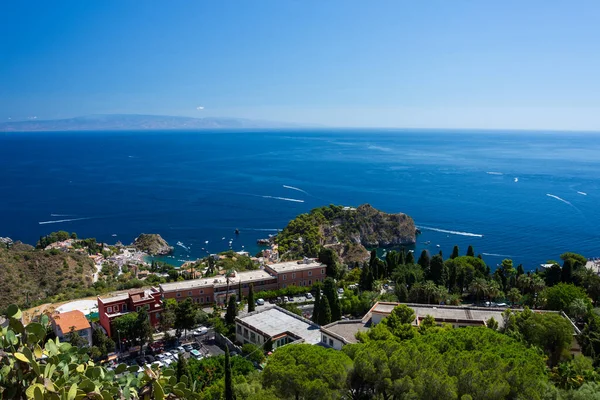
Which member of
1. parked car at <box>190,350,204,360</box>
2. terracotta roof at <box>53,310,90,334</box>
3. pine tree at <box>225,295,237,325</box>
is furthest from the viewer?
pine tree at <box>225,295,237,325</box>

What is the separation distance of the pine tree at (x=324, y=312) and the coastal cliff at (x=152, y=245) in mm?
41868

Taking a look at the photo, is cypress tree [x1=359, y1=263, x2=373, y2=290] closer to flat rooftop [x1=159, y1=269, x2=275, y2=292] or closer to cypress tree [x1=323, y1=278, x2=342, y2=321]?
flat rooftop [x1=159, y1=269, x2=275, y2=292]

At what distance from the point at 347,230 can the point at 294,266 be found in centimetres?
2539

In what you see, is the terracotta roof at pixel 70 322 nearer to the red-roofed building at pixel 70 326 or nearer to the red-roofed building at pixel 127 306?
the red-roofed building at pixel 70 326

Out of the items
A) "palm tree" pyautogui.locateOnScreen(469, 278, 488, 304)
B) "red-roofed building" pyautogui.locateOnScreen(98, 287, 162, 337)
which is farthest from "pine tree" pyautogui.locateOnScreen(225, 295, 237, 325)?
"palm tree" pyautogui.locateOnScreen(469, 278, 488, 304)

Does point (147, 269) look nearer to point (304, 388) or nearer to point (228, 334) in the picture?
point (228, 334)

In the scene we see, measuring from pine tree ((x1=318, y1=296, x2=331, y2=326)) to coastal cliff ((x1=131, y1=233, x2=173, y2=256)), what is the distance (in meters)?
41.9

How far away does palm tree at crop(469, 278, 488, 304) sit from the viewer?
38.7 metres

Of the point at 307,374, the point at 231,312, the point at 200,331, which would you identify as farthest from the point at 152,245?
the point at 307,374

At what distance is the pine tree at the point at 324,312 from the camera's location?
32281mm

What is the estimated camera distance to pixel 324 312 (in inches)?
1272

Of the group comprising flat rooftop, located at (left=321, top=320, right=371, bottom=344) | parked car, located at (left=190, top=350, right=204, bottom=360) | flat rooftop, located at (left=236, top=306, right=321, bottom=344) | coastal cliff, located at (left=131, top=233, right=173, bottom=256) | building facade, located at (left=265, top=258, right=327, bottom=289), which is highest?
flat rooftop, located at (left=321, top=320, right=371, bottom=344)

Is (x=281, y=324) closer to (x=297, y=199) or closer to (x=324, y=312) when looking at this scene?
(x=324, y=312)

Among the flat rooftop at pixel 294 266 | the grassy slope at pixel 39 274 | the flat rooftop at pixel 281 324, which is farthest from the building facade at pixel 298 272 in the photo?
the grassy slope at pixel 39 274
